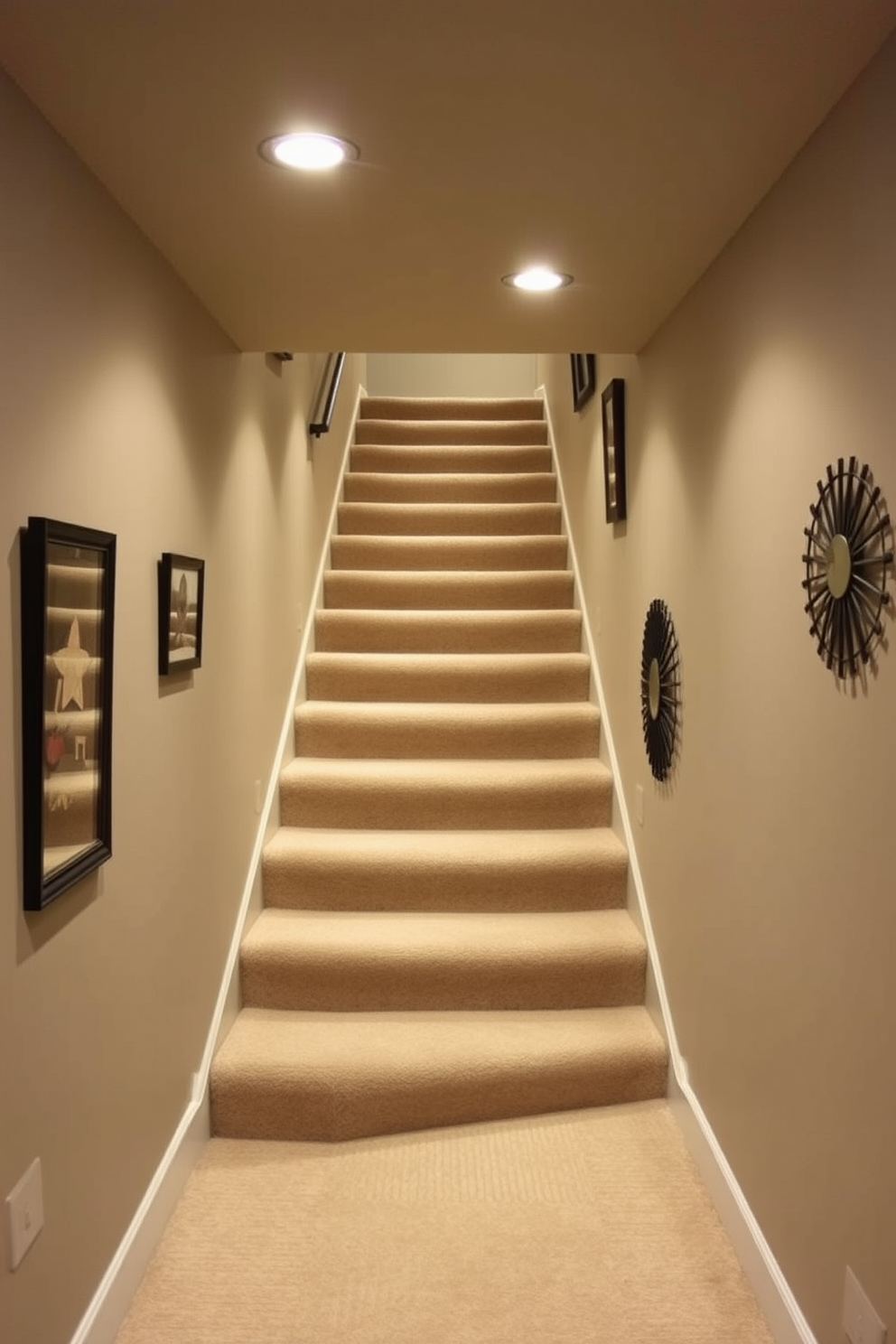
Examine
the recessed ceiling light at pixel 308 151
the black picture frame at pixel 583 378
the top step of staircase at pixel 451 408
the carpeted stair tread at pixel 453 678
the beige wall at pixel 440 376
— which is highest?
the beige wall at pixel 440 376

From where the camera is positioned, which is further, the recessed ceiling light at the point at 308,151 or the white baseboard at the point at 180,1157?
the white baseboard at the point at 180,1157

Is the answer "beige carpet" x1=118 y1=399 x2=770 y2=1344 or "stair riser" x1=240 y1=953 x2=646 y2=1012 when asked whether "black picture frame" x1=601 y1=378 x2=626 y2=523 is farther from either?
"stair riser" x1=240 y1=953 x2=646 y2=1012

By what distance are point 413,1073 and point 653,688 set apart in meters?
1.28

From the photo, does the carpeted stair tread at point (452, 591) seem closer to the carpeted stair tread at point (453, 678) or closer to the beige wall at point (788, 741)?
the carpeted stair tread at point (453, 678)

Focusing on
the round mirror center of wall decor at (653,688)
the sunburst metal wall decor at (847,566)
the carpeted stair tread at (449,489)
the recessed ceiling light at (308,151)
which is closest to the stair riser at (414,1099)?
the round mirror center of wall decor at (653,688)

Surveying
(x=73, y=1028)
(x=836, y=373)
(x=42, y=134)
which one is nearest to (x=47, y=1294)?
(x=73, y=1028)

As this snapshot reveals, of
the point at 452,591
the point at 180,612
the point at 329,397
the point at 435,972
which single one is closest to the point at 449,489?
the point at 452,591

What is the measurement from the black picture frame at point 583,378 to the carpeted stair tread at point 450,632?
3.04 feet

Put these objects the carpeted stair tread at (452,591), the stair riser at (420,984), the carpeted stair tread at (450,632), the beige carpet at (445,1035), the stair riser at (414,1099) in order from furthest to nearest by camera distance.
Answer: the carpeted stair tread at (452,591), the carpeted stair tread at (450,632), the stair riser at (420,984), the stair riser at (414,1099), the beige carpet at (445,1035)

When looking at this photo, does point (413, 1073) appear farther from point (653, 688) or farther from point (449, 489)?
point (449, 489)

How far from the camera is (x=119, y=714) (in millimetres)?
1963

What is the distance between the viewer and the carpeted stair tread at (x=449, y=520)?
4.98 meters

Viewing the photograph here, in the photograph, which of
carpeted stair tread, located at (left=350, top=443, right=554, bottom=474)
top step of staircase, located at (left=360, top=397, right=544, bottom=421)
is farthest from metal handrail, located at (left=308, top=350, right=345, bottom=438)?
top step of staircase, located at (left=360, top=397, right=544, bottom=421)

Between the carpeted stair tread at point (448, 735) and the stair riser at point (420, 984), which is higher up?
the carpeted stair tread at point (448, 735)
